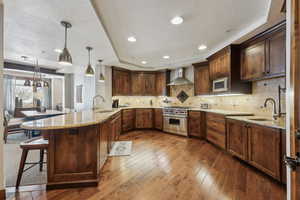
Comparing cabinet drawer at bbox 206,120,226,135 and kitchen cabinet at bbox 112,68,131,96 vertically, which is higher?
kitchen cabinet at bbox 112,68,131,96

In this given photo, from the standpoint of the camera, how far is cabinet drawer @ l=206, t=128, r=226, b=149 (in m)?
3.21

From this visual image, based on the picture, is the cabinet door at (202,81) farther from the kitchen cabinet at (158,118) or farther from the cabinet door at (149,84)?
the cabinet door at (149,84)

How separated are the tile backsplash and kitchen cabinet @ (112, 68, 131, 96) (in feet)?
1.46

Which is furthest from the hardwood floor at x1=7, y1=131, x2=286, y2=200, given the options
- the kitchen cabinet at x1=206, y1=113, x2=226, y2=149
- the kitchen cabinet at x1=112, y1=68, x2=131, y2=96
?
the kitchen cabinet at x1=112, y1=68, x2=131, y2=96

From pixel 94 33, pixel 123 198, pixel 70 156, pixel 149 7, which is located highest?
pixel 149 7

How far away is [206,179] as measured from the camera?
2.12 m

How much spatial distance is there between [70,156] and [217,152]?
3.05 meters

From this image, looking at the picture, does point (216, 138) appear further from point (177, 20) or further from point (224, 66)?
point (177, 20)

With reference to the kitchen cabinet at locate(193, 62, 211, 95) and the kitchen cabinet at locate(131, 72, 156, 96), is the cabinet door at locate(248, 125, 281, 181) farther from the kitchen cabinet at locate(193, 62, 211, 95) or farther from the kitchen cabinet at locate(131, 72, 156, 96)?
the kitchen cabinet at locate(131, 72, 156, 96)

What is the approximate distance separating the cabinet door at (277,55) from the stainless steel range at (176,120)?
8.11ft

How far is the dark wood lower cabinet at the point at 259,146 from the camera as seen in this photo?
1943mm

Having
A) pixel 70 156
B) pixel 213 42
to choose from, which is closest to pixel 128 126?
pixel 70 156

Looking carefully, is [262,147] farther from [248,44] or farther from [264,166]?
[248,44]

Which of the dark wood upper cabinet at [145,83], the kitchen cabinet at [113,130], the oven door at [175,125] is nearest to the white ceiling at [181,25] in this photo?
the kitchen cabinet at [113,130]
